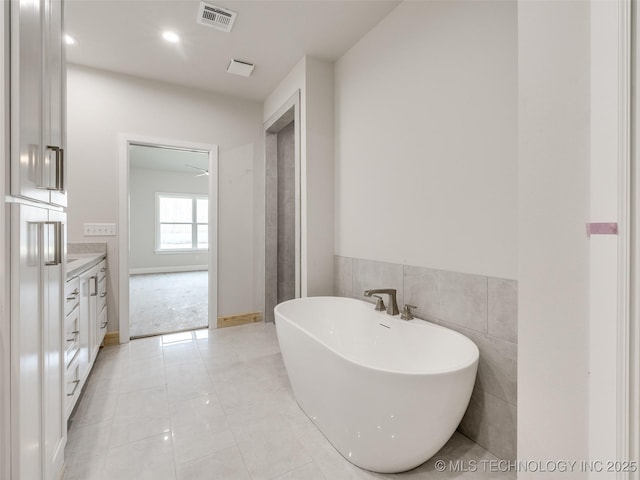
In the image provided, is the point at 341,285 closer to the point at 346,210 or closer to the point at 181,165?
the point at 346,210

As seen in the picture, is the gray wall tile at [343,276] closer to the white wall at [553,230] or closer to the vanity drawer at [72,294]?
the white wall at [553,230]

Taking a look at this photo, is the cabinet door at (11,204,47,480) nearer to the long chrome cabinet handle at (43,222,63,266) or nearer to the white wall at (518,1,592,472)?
the long chrome cabinet handle at (43,222,63,266)

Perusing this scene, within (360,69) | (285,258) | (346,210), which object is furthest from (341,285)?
(360,69)

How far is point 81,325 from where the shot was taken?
191cm

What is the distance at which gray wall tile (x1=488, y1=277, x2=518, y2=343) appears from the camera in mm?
1380

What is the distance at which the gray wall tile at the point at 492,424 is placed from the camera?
141cm

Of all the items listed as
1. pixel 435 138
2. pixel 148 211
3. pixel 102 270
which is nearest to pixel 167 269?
pixel 148 211

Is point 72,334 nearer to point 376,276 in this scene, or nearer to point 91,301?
point 91,301

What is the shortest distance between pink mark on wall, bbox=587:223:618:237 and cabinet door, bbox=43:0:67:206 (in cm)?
174

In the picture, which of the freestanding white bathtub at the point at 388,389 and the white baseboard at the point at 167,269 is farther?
the white baseboard at the point at 167,269

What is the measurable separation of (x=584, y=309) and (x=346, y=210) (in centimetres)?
193

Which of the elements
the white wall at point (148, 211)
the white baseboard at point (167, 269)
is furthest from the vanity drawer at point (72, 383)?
the white baseboard at point (167, 269)

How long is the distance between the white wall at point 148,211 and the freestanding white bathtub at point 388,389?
6.16 meters

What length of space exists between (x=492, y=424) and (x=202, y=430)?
5.17ft
